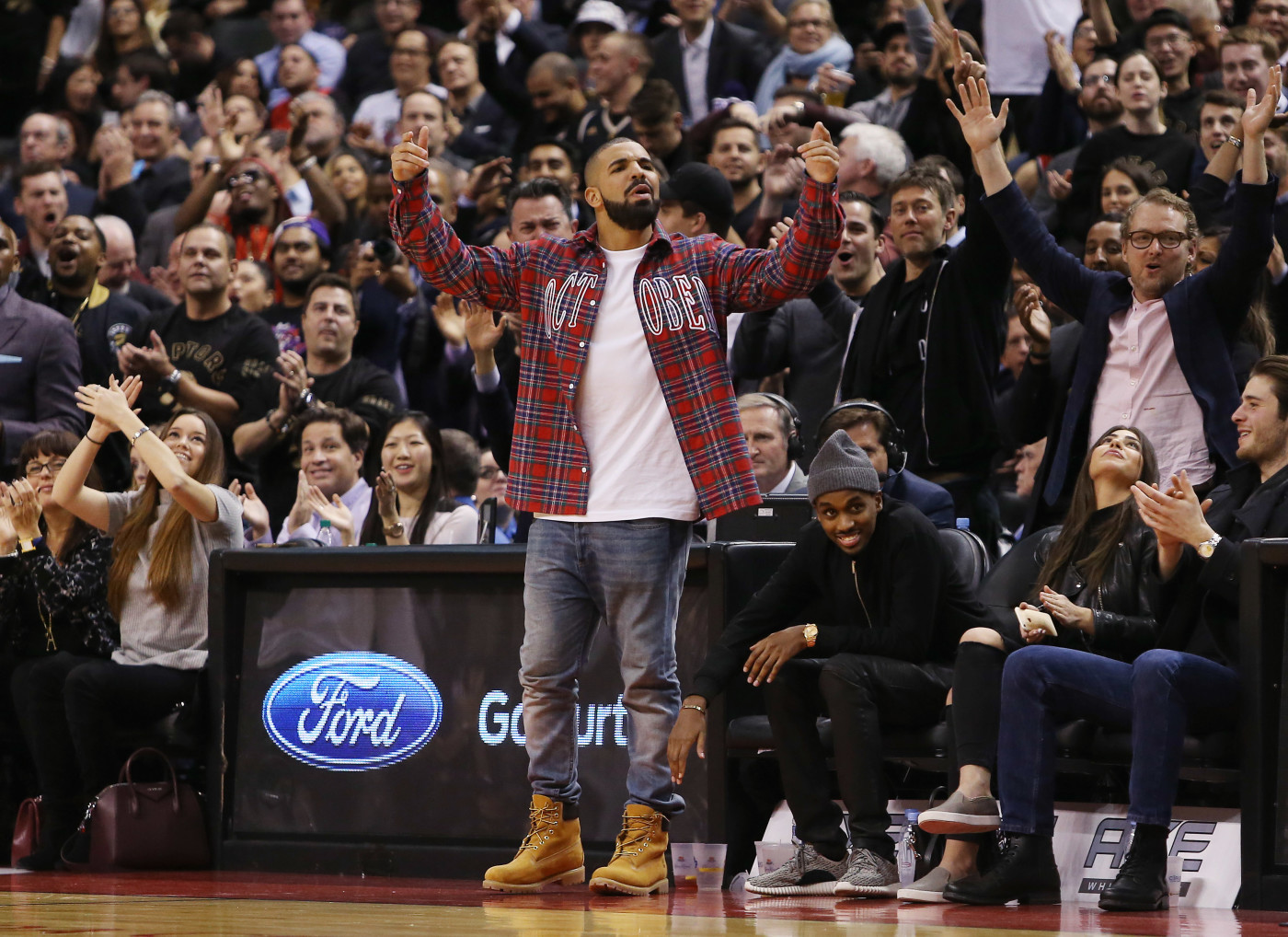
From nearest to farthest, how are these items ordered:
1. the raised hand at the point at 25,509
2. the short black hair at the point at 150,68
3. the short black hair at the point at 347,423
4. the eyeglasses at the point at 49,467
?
the raised hand at the point at 25,509, the eyeglasses at the point at 49,467, the short black hair at the point at 347,423, the short black hair at the point at 150,68

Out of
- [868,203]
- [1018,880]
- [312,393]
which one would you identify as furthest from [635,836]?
[312,393]

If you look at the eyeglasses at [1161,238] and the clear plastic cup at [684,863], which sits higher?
the eyeglasses at [1161,238]

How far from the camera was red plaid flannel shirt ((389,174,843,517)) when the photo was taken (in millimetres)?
5270

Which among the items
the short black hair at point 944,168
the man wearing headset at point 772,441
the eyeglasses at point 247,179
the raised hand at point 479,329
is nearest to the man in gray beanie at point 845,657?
the man wearing headset at point 772,441

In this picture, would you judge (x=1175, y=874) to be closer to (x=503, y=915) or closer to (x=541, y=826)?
(x=541, y=826)

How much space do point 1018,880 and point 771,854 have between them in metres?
0.86

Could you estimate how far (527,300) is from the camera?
561cm

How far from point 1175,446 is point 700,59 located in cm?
605

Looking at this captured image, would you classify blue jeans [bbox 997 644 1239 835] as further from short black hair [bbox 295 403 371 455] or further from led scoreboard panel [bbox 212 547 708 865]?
short black hair [bbox 295 403 371 455]

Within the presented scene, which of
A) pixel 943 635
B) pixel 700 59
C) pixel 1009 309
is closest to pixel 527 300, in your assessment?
pixel 943 635

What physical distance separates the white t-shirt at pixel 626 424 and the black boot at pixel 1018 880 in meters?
1.32

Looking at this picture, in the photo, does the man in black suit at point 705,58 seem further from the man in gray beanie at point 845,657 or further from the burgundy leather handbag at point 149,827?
the burgundy leather handbag at point 149,827

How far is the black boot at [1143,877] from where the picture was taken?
501 centimetres

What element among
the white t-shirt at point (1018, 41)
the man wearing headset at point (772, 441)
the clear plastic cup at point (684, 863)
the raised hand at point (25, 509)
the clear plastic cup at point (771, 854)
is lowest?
the clear plastic cup at point (684, 863)
